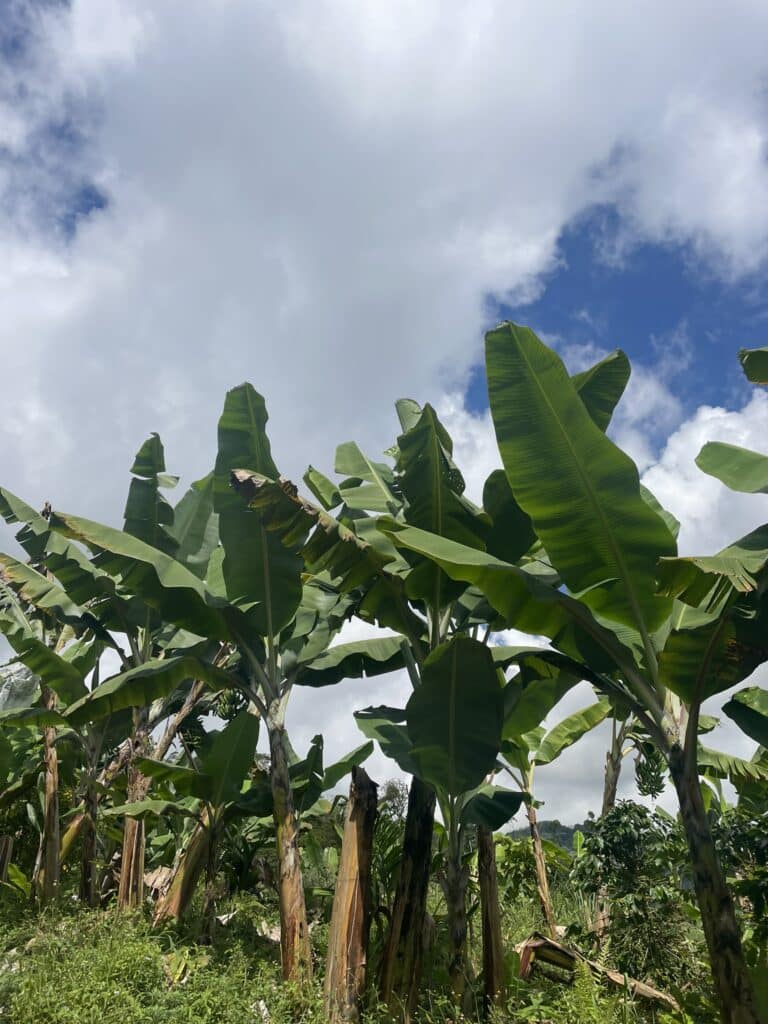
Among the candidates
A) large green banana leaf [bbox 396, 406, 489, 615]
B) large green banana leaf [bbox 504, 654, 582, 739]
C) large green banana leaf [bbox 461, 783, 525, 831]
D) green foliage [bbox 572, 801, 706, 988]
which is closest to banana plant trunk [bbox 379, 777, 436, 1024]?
large green banana leaf [bbox 461, 783, 525, 831]

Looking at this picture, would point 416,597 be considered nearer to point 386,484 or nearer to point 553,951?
point 386,484

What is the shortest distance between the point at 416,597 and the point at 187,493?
4.23 meters

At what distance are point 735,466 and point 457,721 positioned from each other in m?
2.76

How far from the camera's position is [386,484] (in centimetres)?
762

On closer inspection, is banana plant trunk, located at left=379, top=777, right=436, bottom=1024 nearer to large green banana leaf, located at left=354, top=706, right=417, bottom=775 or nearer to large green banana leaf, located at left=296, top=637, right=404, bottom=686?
large green banana leaf, located at left=354, top=706, right=417, bottom=775

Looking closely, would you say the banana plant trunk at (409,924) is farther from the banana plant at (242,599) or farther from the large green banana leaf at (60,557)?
the large green banana leaf at (60,557)

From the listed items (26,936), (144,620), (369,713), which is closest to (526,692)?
(369,713)

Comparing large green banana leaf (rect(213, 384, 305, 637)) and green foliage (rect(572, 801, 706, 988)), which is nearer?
green foliage (rect(572, 801, 706, 988))

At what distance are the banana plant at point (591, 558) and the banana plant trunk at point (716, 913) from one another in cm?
2

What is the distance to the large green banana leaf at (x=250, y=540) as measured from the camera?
6.72 metres

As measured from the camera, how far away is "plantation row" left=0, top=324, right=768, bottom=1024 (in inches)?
193

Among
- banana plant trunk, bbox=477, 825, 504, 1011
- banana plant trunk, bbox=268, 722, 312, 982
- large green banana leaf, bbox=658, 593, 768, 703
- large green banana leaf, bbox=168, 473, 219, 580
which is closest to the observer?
large green banana leaf, bbox=658, 593, 768, 703

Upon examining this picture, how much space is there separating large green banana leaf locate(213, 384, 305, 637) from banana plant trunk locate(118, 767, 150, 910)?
2754 millimetres

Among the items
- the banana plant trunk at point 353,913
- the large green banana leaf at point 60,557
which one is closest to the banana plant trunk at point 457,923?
the banana plant trunk at point 353,913
